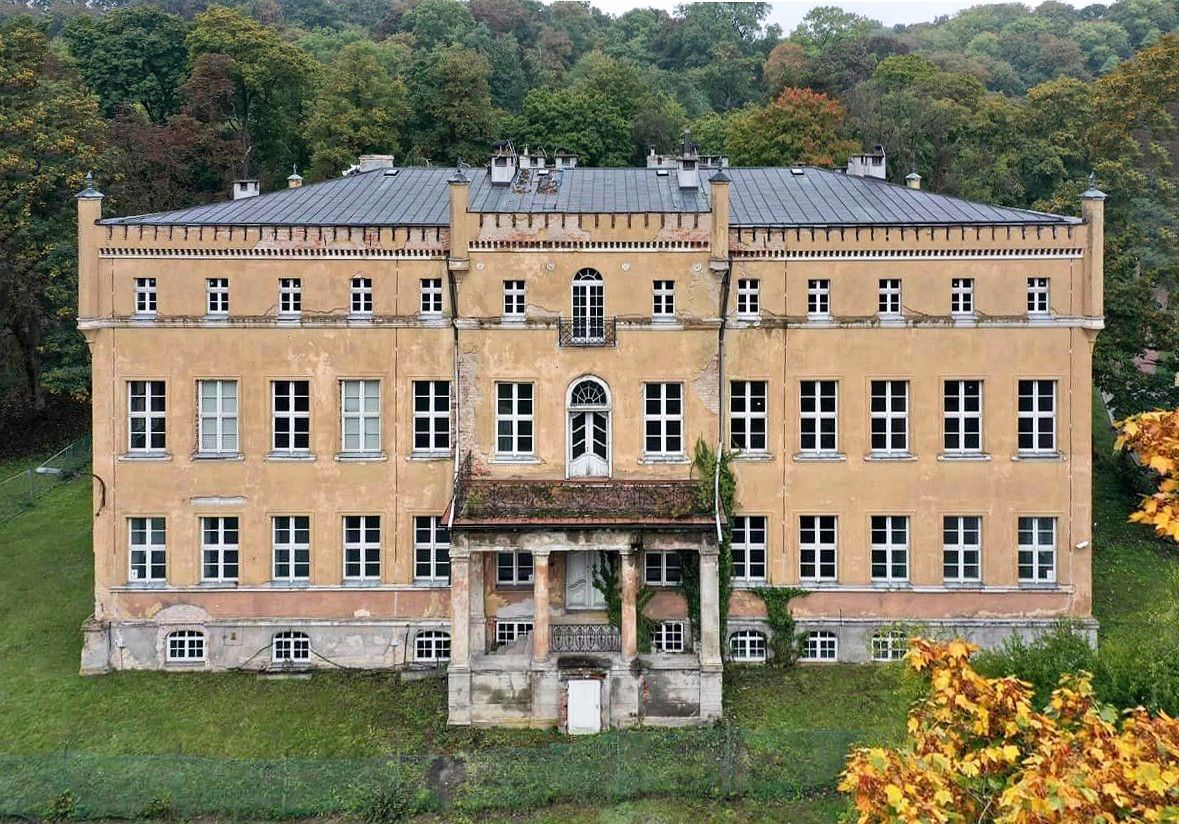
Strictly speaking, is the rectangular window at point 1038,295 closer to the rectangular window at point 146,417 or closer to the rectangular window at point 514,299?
the rectangular window at point 514,299

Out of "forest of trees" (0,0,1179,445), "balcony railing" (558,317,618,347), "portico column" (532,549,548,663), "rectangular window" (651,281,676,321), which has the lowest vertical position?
"portico column" (532,549,548,663)

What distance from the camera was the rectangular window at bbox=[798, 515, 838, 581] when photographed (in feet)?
99.7

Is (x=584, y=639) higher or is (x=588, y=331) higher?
(x=588, y=331)

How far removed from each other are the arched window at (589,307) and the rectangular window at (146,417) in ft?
44.3

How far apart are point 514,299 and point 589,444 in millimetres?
5071

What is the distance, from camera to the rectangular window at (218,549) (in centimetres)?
3036

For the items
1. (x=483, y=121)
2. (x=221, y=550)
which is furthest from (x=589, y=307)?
(x=483, y=121)

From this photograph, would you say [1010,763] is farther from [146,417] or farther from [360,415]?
[146,417]

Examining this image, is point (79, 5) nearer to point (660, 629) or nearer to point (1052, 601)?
point (660, 629)

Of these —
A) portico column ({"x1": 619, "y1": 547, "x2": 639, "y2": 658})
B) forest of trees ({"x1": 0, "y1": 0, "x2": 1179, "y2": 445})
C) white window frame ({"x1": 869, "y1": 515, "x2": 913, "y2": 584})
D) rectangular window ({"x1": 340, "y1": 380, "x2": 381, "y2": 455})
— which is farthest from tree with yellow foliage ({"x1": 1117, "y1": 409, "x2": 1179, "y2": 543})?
forest of trees ({"x1": 0, "y1": 0, "x2": 1179, "y2": 445})

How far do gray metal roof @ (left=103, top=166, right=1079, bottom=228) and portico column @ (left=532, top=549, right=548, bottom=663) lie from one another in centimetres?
1053

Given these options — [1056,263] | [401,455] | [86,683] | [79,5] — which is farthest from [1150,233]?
[79,5]

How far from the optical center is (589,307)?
29.6 m

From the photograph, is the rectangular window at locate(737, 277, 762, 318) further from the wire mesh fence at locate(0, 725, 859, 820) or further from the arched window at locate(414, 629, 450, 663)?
the arched window at locate(414, 629, 450, 663)
